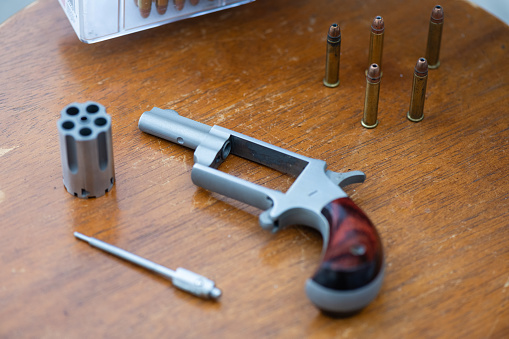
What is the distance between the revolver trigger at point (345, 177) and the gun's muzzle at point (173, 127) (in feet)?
0.72

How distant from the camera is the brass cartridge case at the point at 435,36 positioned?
49.8 inches

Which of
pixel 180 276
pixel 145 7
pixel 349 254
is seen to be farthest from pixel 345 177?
pixel 145 7

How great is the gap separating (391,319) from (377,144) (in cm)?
36

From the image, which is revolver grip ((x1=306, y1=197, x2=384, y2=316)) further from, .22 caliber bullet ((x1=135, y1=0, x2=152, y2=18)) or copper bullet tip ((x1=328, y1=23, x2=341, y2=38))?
.22 caliber bullet ((x1=135, y1=0, x2=152, y2=18))

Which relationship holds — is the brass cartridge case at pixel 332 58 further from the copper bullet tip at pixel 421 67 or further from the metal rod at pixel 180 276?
the metal rod at pixel 180 276

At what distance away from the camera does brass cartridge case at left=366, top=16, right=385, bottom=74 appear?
1.23 m

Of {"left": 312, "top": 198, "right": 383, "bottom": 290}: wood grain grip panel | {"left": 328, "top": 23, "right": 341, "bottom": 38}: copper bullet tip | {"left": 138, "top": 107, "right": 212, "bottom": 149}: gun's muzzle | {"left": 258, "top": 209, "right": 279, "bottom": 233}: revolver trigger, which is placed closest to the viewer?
{"left": 312, "top": 198, "right": 383, "bottom": 290}: wood grain grip panel

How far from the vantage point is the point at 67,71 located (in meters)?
1.27

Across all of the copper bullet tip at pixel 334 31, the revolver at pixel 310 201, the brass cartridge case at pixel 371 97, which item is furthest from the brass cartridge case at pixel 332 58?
the revolver at pixel 310 201

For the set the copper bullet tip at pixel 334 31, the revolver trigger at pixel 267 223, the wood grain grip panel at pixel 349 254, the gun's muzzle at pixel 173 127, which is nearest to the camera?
the wood grain grip panel at pixel 349 254

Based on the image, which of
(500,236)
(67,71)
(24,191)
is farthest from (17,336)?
(500,236)

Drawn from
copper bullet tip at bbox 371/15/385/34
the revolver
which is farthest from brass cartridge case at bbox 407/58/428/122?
the revolver

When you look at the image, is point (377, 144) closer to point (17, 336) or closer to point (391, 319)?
point (391, 319)

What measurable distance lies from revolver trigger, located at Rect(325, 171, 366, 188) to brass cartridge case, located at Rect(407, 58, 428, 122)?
218mm
